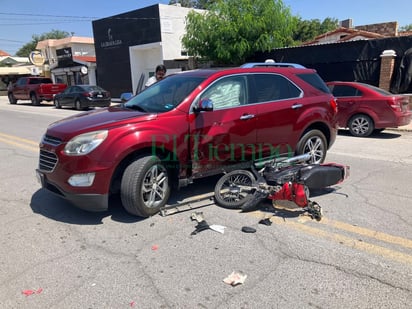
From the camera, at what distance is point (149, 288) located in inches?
113

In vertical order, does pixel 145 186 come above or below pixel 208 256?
above

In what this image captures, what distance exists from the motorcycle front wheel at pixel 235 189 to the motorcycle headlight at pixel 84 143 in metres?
1.69

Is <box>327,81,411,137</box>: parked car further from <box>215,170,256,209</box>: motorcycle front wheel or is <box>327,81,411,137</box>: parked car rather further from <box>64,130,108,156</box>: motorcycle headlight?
<box>64,130,108,156</box>: motorcycle headlight

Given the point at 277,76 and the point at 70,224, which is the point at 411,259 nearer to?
the point at 277,76

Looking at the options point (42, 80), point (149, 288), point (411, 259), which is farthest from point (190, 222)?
point (42, 80)

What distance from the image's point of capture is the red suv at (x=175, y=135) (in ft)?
12.6

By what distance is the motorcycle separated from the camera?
4.18m

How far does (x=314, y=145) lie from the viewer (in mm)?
5898

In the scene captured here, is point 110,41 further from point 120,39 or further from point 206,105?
point 206,105

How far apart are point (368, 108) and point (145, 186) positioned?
7.72 metres

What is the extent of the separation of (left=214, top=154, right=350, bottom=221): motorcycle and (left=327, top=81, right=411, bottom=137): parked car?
5.51 m

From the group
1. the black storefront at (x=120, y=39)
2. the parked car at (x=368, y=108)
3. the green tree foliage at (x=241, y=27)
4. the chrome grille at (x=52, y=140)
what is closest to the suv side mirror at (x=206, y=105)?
the chrome grille at (x=52, y=140)

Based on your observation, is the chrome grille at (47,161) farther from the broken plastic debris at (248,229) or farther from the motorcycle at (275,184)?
the broken plastic debris at (248,229)

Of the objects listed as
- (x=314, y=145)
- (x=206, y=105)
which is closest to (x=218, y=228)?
(x=206, y=105)
